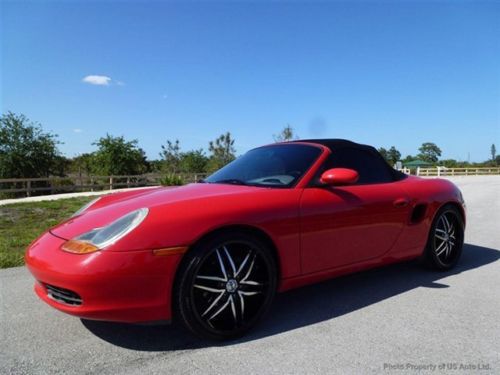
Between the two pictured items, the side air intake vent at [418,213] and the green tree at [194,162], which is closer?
the side air intake vent at [418,213]

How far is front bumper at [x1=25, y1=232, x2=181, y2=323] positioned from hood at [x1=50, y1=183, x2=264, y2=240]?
271mm

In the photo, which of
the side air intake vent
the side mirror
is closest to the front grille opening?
the side mirror

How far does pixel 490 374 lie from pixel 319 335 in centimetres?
98

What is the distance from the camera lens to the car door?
3096 millimetres

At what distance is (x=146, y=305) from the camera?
247cm

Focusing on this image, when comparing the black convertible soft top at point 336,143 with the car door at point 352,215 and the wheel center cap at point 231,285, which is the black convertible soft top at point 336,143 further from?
the wheel center cap at point 231,285

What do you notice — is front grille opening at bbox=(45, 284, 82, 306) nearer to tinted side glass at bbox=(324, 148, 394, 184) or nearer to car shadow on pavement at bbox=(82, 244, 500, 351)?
car shadow on pavement at bbox=(82, 244, 500, 351)

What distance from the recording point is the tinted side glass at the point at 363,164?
11.9ft

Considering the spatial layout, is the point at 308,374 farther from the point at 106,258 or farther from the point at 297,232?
the point at 106,258

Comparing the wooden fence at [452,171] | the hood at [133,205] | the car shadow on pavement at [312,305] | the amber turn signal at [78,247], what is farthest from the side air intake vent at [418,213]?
the wooden fence at [452,171]

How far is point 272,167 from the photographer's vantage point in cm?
357

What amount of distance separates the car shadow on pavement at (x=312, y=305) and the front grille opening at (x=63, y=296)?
42 cm

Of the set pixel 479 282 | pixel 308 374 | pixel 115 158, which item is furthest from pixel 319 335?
pixel 115 158

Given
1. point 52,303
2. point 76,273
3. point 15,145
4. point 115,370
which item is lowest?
point 115,370
